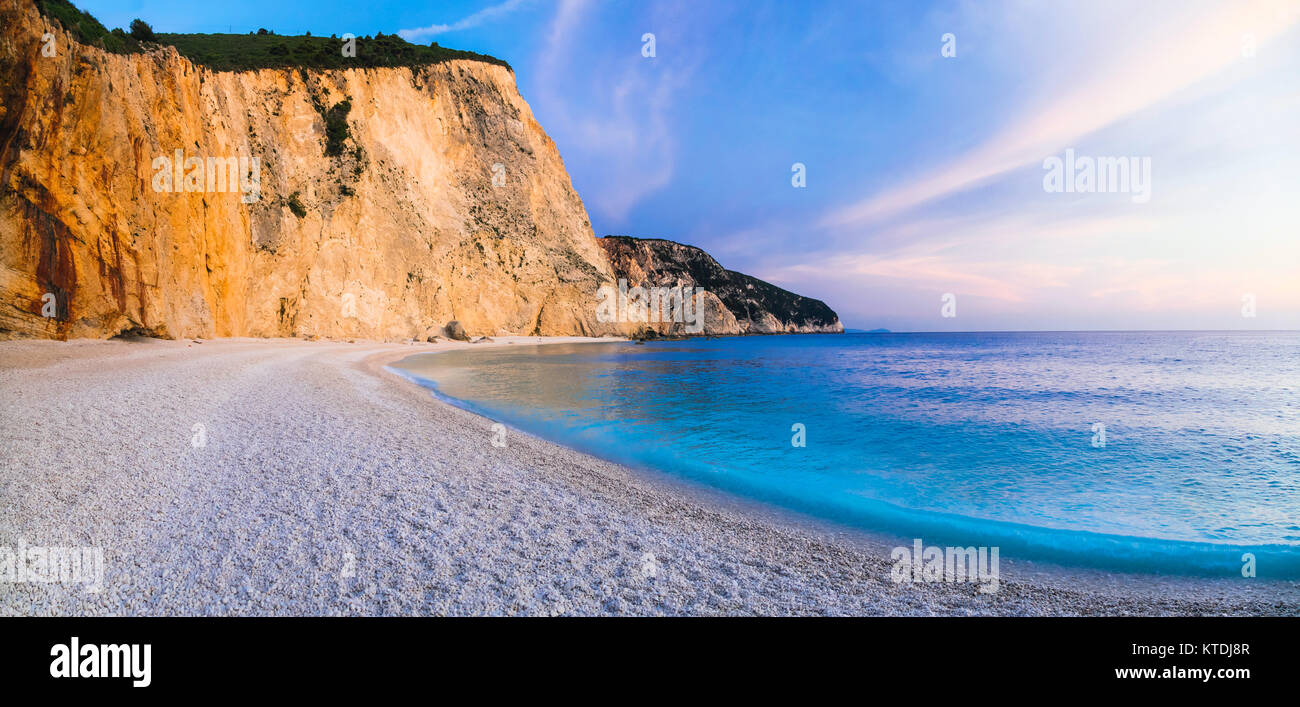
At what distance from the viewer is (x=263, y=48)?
40.8m

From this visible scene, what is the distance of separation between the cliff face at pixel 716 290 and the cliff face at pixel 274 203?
106 feet

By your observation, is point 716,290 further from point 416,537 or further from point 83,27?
point 416,537

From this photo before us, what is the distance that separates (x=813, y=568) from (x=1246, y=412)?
68.6 feet

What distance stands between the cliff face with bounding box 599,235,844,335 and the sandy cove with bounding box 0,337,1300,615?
7539 cm

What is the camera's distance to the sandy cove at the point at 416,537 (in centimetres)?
352

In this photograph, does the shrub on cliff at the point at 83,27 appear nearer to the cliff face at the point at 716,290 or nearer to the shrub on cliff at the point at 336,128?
the shrub on cliff at the point at 336,128

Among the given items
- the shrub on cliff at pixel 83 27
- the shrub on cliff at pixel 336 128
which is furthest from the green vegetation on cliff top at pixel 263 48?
the shrub on cliff at pixel 336 128

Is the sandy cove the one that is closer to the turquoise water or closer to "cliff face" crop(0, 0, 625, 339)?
the turquoise water

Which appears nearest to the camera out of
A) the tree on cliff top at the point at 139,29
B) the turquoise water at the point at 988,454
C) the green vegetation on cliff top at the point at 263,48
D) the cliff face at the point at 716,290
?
the turquoise water at the point at 988,454

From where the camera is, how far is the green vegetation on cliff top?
2138 centimetres

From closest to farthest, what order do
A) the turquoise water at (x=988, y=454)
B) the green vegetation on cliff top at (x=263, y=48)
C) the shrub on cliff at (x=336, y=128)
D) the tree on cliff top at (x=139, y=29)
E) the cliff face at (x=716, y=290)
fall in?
the turquoise water at (x=988, y=454)
the green vegetation on cliff top at (x=263, y=48)
the tree on cliff top at (x=139, y=29)
the shrub on cliff at (x=336, y=128)
the cliff face at (x=716, y=290)
